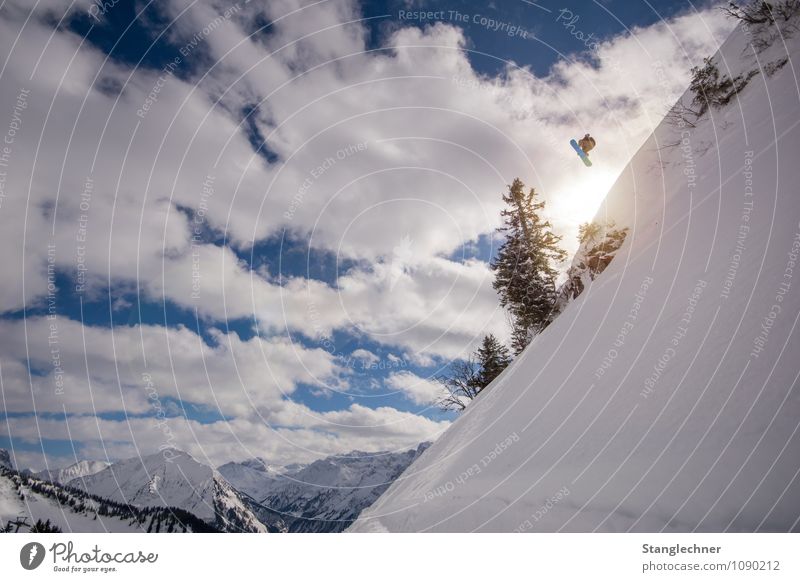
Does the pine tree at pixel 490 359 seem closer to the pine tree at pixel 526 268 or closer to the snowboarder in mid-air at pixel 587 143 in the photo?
the pine tree at pixel 526 268

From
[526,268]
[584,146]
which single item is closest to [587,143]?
[584,146]

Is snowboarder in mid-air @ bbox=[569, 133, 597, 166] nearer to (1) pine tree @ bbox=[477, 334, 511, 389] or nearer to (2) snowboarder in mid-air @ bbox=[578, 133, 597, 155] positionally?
(2) snowboarder in mid-air @ bbox=[578, 133, 597, 155]

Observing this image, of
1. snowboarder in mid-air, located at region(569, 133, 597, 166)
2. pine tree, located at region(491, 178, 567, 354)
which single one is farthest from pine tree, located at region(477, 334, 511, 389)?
snowboarder in mid-air, located at region(569, 133, 597, 166)

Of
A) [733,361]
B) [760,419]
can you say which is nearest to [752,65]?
[733,361]

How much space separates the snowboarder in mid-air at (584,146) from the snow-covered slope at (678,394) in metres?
4.99

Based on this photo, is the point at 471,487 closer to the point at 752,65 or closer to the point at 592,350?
the point at 592,350

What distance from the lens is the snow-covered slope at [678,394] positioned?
5059mm

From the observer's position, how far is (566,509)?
592 cm

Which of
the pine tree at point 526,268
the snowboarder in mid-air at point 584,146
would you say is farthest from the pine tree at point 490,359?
the snowboarder in mid-air at point 584,146
